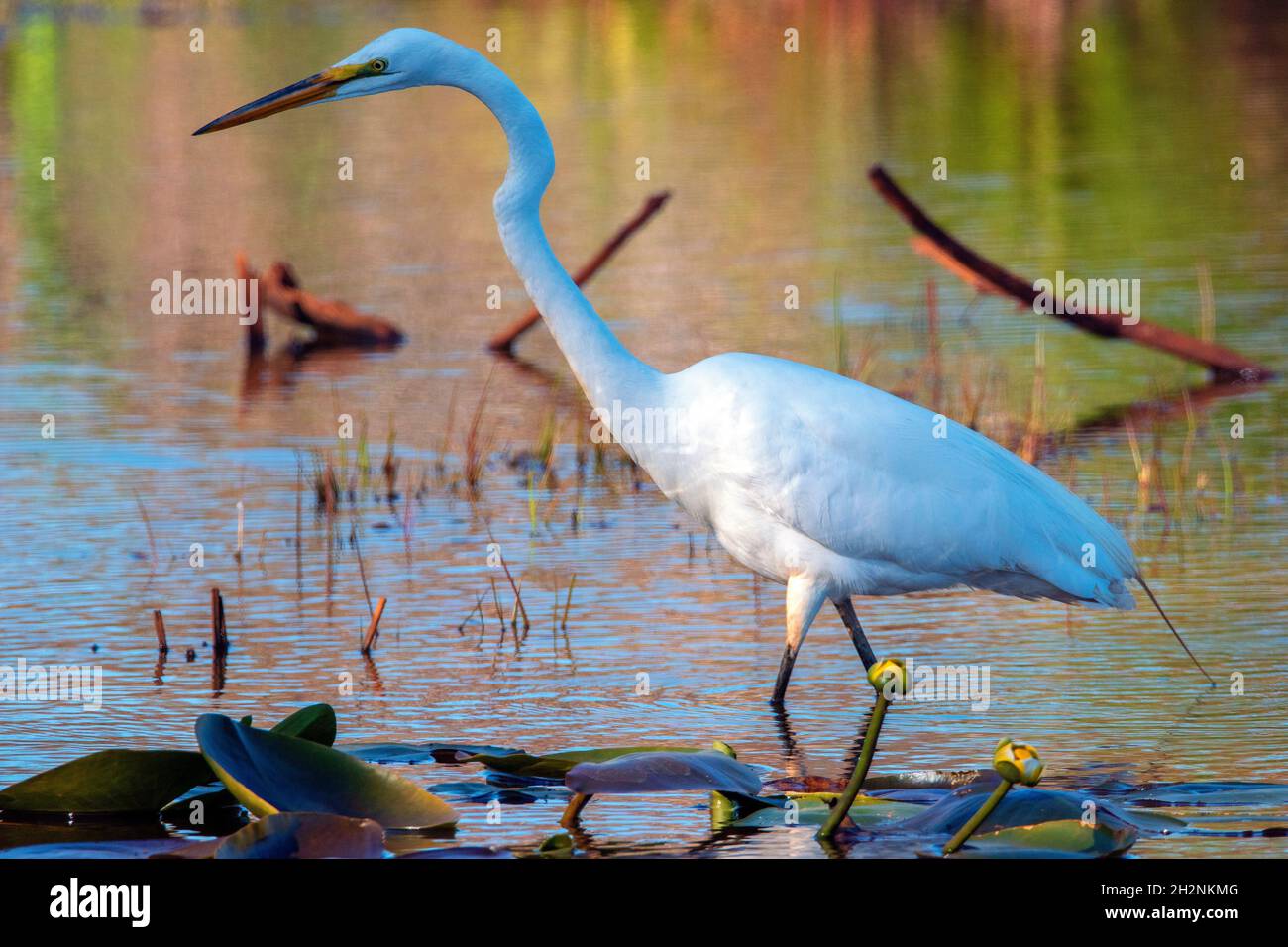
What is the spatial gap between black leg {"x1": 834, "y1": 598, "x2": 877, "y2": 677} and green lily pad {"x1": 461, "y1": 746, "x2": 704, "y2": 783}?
3.44ft

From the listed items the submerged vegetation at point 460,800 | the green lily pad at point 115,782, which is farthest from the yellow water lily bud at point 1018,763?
the green lily pad at point 115,782

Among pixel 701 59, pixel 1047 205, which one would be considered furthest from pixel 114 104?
pixel 1047 205

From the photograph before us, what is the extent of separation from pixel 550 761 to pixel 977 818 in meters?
1.47

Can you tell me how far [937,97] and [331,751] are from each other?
73.1 ft

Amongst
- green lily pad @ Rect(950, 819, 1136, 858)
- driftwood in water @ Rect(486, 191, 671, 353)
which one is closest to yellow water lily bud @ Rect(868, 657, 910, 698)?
green lily pad @ Rect(950, 819, 1136, 858)

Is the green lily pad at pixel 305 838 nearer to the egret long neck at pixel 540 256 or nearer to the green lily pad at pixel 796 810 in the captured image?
the green lily pad at pixel 796 810

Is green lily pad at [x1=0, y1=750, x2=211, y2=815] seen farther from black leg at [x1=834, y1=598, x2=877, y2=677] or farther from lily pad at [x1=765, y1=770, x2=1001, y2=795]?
black leg at [x1=834, y1=598, x2=877, y2=677]

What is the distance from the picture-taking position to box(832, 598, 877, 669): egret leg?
7.17 metres

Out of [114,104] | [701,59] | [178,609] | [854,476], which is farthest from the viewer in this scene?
[701,59]

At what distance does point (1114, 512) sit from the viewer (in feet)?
31.9

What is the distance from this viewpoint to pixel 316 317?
14.5 m

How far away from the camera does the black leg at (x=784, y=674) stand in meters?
7.05

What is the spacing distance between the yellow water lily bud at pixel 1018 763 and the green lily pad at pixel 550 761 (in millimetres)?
1320
